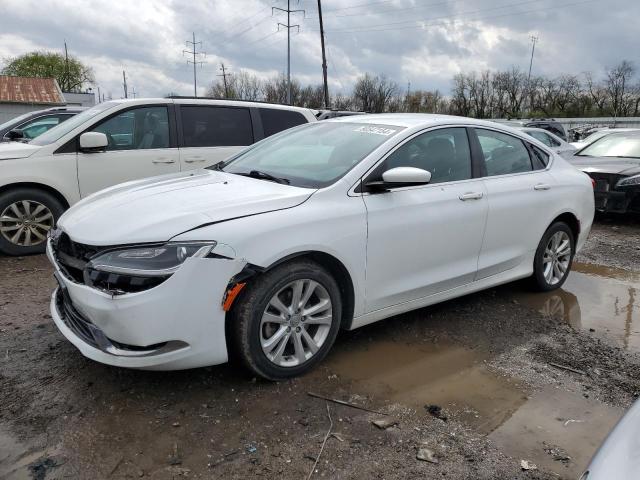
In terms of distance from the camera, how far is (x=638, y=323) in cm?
457

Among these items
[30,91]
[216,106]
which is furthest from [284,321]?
[30,91]

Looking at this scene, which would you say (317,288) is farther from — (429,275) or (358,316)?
(429,275)

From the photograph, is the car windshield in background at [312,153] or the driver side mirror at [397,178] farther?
the car windshield in background at [312,153]

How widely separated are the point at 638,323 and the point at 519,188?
1616 millimetres

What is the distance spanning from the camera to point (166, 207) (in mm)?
2992

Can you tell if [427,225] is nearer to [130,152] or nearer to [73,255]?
[73,255]

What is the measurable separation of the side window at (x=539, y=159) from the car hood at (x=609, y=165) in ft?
14.3

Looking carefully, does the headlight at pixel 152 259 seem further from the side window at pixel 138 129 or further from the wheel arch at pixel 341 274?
the side window at pixel 138 129

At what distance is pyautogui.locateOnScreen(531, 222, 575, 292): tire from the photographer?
4.81 m

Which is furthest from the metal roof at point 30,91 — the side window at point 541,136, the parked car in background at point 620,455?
the parked car in background at point 620,455

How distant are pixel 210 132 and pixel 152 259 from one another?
14.1ft

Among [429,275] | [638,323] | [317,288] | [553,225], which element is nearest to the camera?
[317,288]

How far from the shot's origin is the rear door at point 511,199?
13.8ft

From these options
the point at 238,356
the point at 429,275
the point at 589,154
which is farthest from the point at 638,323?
the point at 589,154
